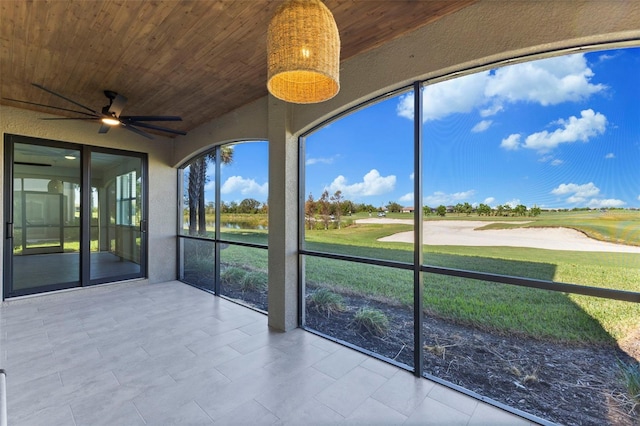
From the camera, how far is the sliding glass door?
174 inches

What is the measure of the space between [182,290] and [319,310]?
290cm

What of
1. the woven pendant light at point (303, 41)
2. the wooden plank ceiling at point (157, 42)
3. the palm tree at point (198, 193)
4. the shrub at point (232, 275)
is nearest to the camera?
the woven pendant light at point (303, 41)

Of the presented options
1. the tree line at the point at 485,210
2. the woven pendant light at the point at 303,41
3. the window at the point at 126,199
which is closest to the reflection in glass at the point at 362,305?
the tree line at the point at 485,210

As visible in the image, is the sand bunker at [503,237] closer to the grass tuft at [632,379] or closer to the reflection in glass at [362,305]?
the reflection in glass at [362,305]

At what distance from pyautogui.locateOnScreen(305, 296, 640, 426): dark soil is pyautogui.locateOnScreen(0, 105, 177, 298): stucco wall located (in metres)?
4.54

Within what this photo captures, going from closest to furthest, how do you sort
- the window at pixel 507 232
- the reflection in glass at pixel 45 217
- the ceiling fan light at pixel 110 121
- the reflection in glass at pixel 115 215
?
the window at pixel 507 232
the ceiling fan light at pixel 110 121
the reflection in glass at pixel 45 217
the reflection in glass at pixel 115 215

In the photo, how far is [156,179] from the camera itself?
562 cm

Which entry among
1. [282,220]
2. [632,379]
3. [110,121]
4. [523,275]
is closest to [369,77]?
[282,220]

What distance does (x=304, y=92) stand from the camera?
1614 millimetres

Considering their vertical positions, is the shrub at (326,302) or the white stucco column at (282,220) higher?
the white stucco column at (282,220)

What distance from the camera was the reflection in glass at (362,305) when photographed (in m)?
2.86

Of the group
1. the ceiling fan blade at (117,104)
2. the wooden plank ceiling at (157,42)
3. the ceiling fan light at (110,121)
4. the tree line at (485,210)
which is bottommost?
the tree line at (485,210)

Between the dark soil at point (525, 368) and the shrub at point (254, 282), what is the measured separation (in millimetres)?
1971

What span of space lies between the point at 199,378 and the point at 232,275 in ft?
8.09
